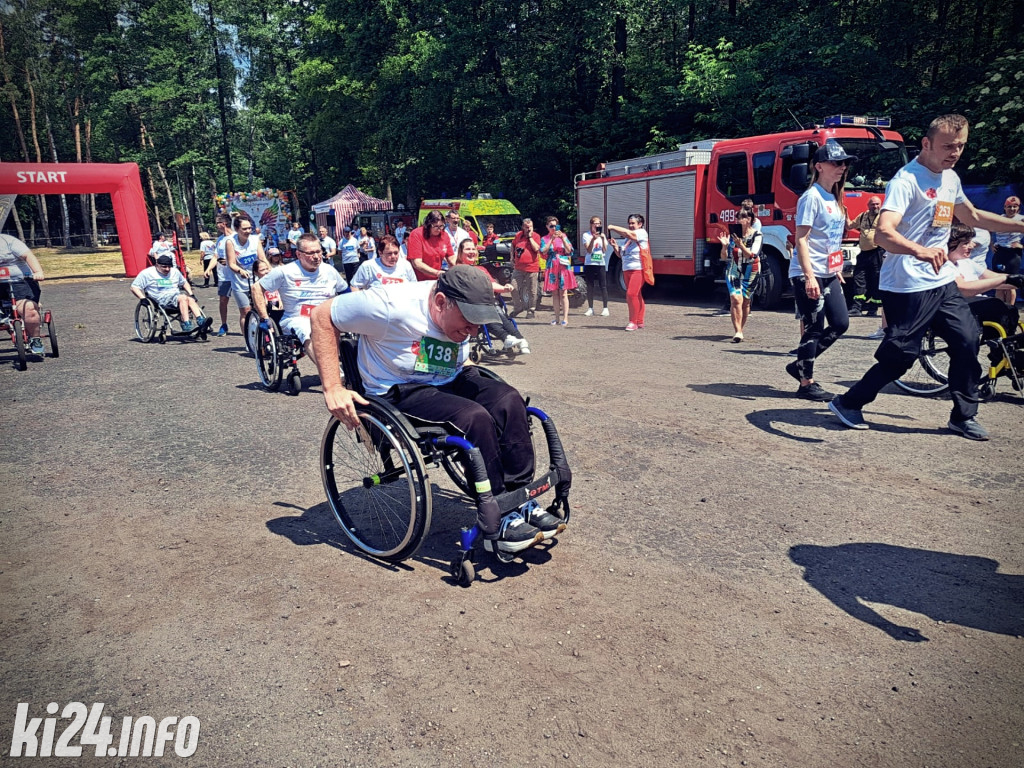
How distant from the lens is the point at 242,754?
94.1 inches

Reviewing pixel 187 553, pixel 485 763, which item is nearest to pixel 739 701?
pixel 485 763

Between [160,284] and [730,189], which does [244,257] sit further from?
[730,189]

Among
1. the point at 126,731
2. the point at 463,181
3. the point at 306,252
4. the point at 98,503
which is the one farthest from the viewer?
the point at 463,181

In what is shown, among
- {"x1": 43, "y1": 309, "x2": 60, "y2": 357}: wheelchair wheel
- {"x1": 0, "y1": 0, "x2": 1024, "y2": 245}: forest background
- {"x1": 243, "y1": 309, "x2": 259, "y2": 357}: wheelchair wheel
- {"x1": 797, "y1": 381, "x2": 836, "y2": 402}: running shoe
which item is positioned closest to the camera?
{"x1": 797, "y1": 381, "x2": 836, "y2": 402}: running shoe

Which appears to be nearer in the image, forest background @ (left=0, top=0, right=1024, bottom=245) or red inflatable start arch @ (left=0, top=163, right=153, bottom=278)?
forest background @ (left=0, top=0, right=1024, bottom=245)

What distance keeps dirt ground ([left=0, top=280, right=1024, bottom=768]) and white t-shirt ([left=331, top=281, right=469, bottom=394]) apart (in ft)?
3.19

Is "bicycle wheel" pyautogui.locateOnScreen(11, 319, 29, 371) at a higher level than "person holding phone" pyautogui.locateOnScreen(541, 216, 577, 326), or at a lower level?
lower

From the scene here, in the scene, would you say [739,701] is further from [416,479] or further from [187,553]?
[187,553]

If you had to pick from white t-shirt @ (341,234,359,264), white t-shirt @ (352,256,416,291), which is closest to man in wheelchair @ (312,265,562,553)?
white t-shirt @ (352,256,416,291)

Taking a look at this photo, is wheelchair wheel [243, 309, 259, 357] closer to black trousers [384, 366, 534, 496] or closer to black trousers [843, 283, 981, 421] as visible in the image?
black trousers [384, 366, 534, 496]

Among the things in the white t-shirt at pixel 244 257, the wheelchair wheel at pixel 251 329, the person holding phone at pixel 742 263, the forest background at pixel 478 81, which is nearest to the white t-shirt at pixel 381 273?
the wheelchair wheel at pixel 251 329

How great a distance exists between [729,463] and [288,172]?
155 ft

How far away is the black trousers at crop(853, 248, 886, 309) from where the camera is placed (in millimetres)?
11945

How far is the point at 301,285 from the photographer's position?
7.68m
